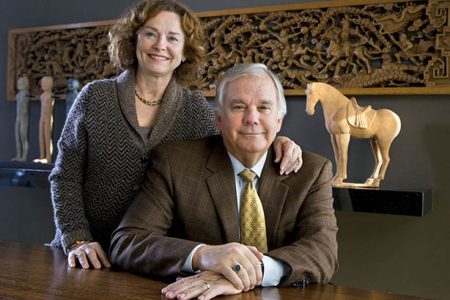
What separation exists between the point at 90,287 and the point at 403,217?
207 centimetres

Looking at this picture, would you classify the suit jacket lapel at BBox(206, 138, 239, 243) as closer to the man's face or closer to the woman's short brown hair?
the man's face

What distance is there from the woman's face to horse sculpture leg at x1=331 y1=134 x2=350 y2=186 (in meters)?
1.18

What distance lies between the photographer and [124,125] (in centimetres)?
194

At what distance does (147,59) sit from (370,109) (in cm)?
132

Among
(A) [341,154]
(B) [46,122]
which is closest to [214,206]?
(A) [341,154]

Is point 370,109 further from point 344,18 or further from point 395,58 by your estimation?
point 344,18

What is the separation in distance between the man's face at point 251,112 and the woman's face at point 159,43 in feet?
1.23

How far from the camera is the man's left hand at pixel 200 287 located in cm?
133

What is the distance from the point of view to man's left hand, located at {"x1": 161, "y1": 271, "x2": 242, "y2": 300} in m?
1.33

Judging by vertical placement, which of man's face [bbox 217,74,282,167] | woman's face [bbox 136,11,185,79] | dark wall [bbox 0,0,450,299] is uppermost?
woman's face [bbox 136,11,185,79]

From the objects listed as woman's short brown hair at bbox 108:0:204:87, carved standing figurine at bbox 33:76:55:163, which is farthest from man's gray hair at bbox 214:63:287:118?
carved standing figurine at bbox 33:76:55:163

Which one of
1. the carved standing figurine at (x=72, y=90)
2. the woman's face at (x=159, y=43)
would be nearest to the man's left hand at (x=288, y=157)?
the woman's face at (x=159, y=43)

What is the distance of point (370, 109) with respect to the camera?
2910 millimetres

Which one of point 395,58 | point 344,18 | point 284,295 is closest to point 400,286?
point 395,58
